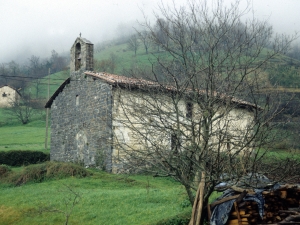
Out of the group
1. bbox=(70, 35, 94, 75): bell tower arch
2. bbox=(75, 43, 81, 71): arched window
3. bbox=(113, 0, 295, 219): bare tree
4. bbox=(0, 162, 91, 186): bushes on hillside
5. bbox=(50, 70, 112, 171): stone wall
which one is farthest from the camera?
bbox=(75, 43, 81, 71): arched window

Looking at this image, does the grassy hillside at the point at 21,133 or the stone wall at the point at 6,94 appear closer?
the grassy hillside at the point at 21,133

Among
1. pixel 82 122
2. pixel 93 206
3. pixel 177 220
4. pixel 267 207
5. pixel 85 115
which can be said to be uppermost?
pixel 85 115

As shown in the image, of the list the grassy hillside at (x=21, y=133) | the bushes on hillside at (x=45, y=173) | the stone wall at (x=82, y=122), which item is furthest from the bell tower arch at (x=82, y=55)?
the grassy hillside at (x=21, y=133)

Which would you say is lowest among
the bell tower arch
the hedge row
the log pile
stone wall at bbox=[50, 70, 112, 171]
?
the hedge row

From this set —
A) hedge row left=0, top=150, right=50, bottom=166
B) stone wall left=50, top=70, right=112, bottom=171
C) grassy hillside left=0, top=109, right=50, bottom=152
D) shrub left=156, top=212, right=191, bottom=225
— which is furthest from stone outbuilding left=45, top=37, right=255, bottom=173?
shrub left=156, top=212, right=191, bottom=225

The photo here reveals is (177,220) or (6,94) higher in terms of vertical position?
(6,94)

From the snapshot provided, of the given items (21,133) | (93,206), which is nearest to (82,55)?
(93,206)

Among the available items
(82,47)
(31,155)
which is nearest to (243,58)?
(82,47)

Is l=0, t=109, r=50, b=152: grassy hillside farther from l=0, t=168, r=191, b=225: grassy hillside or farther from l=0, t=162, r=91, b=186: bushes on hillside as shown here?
l=0, t=168, r=191, b=225: grassy hillside

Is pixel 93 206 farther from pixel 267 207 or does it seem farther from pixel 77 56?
pixel 77 56

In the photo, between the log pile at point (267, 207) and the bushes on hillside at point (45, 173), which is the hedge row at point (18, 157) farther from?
the log pile at point (267, 207)

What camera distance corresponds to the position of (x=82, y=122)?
66.9 feet

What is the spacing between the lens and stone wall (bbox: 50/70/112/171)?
18.2 metres

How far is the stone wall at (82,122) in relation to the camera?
1823 cm
